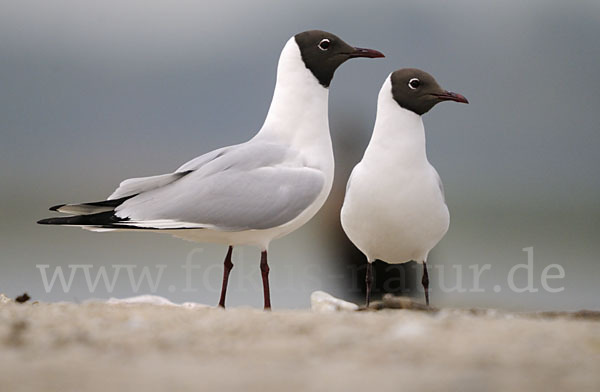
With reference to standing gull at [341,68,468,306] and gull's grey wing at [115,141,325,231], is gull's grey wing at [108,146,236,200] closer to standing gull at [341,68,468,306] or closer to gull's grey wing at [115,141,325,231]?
gull's grey wing at [115,141,325,231]

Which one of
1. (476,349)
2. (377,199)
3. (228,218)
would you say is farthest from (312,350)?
(377,199)

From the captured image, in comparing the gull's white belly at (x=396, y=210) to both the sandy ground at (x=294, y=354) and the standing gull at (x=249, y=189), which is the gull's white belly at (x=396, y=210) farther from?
the sandy ground at (x=294, y=354)

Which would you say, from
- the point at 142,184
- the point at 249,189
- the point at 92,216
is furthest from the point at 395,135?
the point at 92,216

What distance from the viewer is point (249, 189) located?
4.87 m

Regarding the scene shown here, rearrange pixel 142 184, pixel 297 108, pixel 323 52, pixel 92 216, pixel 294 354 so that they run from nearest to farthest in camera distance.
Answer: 1. pixel 294 354
2. pixel 92 216
3. pixel 142 184
4. pixel 297 108
5. pixel 323 52

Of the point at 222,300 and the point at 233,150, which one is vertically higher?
the point at 233,150

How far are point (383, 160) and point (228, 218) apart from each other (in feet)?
4.33

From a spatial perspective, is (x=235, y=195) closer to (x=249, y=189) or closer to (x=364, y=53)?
(x=249, y=189)

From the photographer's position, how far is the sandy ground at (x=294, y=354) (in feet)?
6.53

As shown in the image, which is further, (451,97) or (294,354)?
(451,97)

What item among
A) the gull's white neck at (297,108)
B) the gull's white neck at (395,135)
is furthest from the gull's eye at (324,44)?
the gull's white neck at (395,135)

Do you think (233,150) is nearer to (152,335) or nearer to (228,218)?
(228,218)

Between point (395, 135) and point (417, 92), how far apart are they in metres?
0.34

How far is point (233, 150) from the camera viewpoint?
16.7 ft
